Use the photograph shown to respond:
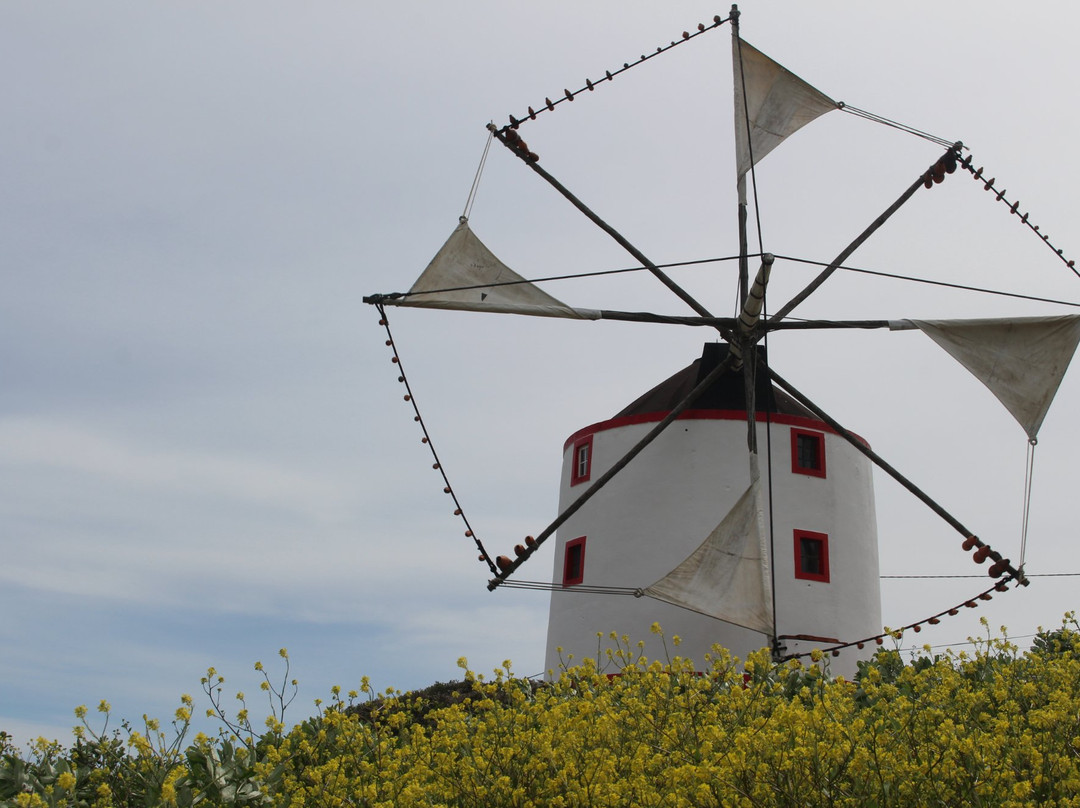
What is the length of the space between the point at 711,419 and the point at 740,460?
880 mm

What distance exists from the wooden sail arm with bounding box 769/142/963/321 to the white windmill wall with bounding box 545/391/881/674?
2136 millimetres

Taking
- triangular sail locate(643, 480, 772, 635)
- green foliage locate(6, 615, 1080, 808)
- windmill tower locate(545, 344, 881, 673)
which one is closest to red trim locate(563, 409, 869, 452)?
windmill tower locate(545, 344, 881, 673)

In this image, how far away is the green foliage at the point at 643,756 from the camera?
293 inches

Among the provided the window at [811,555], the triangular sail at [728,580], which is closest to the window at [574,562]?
the triangular sail at [728,580]

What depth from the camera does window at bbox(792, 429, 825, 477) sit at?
19938 millimetres

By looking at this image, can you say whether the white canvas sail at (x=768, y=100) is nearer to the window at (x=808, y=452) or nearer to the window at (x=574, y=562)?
the window at (x=808, y=452)

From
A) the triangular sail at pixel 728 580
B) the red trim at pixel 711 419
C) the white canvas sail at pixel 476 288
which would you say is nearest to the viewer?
the triangular sail at pixel 728 580

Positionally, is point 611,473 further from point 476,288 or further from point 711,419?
point 476,288

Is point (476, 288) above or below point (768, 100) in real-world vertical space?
below

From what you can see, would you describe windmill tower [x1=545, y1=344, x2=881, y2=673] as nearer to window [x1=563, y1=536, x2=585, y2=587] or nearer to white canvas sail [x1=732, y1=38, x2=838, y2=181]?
window [x1=563, y1=536, x2=585, y2=587]

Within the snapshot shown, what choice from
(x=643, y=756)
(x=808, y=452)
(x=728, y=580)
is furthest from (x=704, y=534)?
(x=643, y=756)

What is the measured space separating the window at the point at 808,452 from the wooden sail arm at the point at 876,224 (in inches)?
92.7

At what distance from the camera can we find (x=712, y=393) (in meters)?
20.2

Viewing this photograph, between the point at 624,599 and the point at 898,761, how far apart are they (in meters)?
11.7
